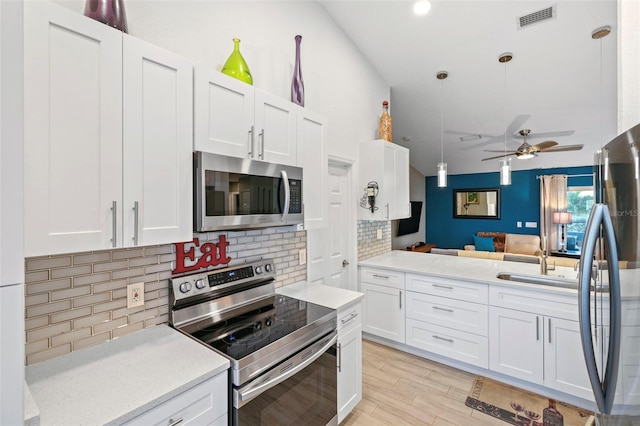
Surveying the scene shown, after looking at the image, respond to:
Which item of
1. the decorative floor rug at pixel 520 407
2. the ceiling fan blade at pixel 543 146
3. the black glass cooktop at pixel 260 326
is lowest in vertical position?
the decorative floor rug at pixel 520 407

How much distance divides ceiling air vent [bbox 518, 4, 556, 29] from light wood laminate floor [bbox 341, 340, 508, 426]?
11.6 ft

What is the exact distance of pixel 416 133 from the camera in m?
5.51

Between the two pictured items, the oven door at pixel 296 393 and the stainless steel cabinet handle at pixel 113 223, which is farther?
the oven door at pixel 296 393

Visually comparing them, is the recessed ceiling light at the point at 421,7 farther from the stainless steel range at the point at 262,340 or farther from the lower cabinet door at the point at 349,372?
A: the lower cabinet door at the point at 349,372

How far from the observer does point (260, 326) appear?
5.21 ft

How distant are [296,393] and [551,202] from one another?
709cm

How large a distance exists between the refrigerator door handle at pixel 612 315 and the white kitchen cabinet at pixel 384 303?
7.33ft

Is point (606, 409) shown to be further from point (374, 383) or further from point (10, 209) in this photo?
point (374, 383)

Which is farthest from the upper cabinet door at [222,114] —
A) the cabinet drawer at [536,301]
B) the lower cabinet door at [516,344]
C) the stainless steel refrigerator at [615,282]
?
the lower cabinet door at [516,344]

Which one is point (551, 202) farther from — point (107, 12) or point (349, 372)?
point (107, 12)

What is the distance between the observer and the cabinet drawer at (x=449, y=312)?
2626mm

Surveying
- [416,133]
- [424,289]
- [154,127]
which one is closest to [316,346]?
[154,127]

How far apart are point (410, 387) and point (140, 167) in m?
2.70

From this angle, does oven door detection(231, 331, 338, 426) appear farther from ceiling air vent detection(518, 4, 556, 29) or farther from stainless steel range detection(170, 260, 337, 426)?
ceiling air vent detection(518, 4, 556, 29)
